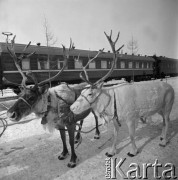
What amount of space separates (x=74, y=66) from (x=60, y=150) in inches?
337

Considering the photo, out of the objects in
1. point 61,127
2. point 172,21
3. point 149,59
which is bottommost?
point 61,127

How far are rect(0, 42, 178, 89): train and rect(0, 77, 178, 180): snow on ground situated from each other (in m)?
1.61

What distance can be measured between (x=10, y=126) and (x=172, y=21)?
5.22m

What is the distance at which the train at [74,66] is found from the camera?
884cm

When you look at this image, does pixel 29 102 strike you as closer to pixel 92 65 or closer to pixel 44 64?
pixel 44 64

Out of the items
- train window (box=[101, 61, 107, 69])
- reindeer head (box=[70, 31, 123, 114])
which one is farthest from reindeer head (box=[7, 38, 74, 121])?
train window (box=[101, 61, 107, 69])

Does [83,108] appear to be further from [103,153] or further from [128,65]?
[128,65]

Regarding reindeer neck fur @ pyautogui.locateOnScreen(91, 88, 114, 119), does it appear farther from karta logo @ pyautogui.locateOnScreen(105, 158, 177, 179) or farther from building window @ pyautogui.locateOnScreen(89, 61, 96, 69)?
building window @ pyautogui.locateOnScreen(89, 61, 96, 69)

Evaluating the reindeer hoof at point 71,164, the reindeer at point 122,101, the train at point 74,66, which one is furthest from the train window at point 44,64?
the reindeer hoof at point 71,164

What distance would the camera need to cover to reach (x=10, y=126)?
203 inches

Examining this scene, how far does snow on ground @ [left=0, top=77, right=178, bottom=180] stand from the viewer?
277 cm

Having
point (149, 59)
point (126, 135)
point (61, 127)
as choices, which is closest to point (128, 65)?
point (149, 59)

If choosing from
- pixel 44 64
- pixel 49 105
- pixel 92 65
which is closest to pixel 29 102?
pixel 49 105

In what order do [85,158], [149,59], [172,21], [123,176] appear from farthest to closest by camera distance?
1. [149,59]
2. [85,158]
3. [123,176]
4. [172,21]
